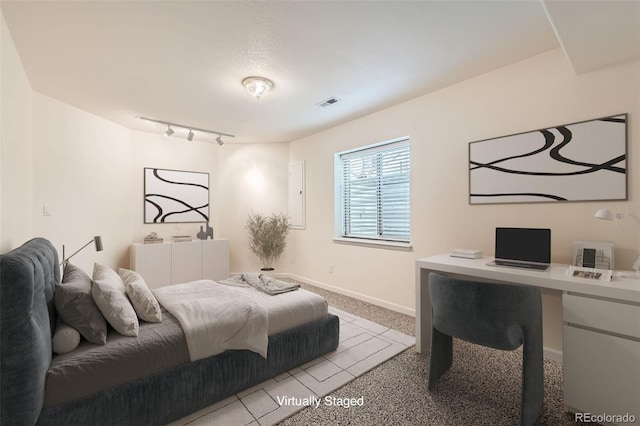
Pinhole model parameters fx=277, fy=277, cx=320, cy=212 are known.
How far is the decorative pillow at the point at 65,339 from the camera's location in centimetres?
148

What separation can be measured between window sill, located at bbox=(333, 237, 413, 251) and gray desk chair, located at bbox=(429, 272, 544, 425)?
5.57ft

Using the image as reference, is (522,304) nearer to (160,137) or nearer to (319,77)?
(319,77)

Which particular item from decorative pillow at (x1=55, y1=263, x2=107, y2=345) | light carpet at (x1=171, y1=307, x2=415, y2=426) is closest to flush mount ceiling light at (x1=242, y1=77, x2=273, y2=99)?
decorative pillow at (x1=55, y1=263, x2=107, y2=345)

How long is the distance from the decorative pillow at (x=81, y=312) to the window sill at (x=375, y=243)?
2.89 meters

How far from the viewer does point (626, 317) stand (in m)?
1.53

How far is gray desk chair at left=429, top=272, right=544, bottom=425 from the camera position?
59.6 inches

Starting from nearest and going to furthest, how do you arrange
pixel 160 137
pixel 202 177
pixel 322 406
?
pixel 322 406
pixel 160 137
pixel 202 177

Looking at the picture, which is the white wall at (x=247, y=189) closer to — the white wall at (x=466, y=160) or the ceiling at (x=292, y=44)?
the white wall at (x=466, y=160)

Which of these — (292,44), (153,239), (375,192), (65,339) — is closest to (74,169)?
(153,239)

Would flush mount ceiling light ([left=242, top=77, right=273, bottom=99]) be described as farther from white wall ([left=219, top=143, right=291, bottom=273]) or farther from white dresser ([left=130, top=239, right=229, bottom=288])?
white dresser ([left=130, top=239, right=229, bottom=288])

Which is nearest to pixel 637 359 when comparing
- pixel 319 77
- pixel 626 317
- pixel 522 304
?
pixel 626 317

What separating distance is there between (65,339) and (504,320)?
239 cm

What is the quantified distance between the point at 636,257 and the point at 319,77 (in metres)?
2.91

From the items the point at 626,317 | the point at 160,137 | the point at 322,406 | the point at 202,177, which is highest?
the point at 160,137
